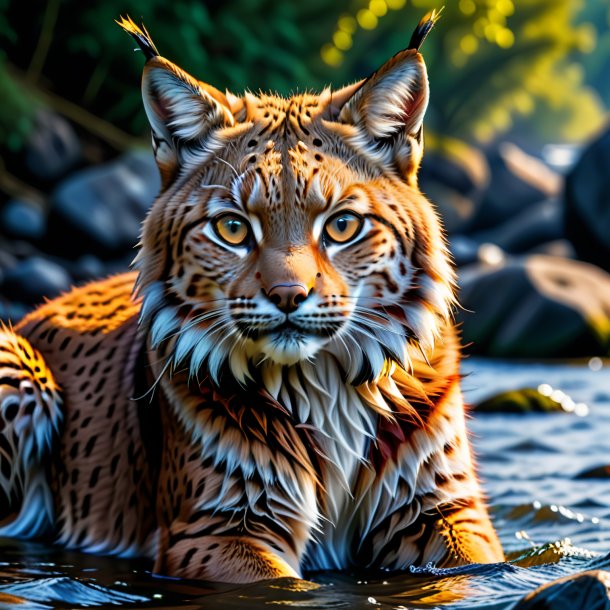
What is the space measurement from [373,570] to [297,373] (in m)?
1.02

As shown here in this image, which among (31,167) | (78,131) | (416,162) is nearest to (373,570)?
(416,162)

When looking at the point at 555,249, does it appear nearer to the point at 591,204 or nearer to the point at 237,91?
the point at 591,204

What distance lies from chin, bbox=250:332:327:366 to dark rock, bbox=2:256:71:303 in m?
11.8

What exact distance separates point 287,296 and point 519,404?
6.22 meters

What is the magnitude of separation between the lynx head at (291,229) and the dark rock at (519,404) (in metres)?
5.27

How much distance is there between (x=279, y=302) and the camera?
524 centimetres

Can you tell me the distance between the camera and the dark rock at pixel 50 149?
2158 centimetres

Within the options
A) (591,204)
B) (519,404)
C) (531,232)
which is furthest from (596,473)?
(531,232)

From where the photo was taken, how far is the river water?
539 centimetres

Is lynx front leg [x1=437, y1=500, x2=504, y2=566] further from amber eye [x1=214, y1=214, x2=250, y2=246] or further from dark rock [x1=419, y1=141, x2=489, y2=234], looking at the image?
dark rock [x1=419, y1=141, x2=489, y2=234]

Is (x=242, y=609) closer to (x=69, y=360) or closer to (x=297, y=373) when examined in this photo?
(x=297, y=373)

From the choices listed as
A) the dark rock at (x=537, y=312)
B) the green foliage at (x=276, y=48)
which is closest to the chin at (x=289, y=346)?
the dark rock at (x=537, y=312)

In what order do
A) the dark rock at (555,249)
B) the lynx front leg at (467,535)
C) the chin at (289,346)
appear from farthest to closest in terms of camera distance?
the dark rock at (555,249)
the lynx front leg at (467,535)
the chin at (289,346)

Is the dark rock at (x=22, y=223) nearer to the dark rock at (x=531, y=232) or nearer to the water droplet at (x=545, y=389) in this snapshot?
the water droplet at (x=545, y=389)
